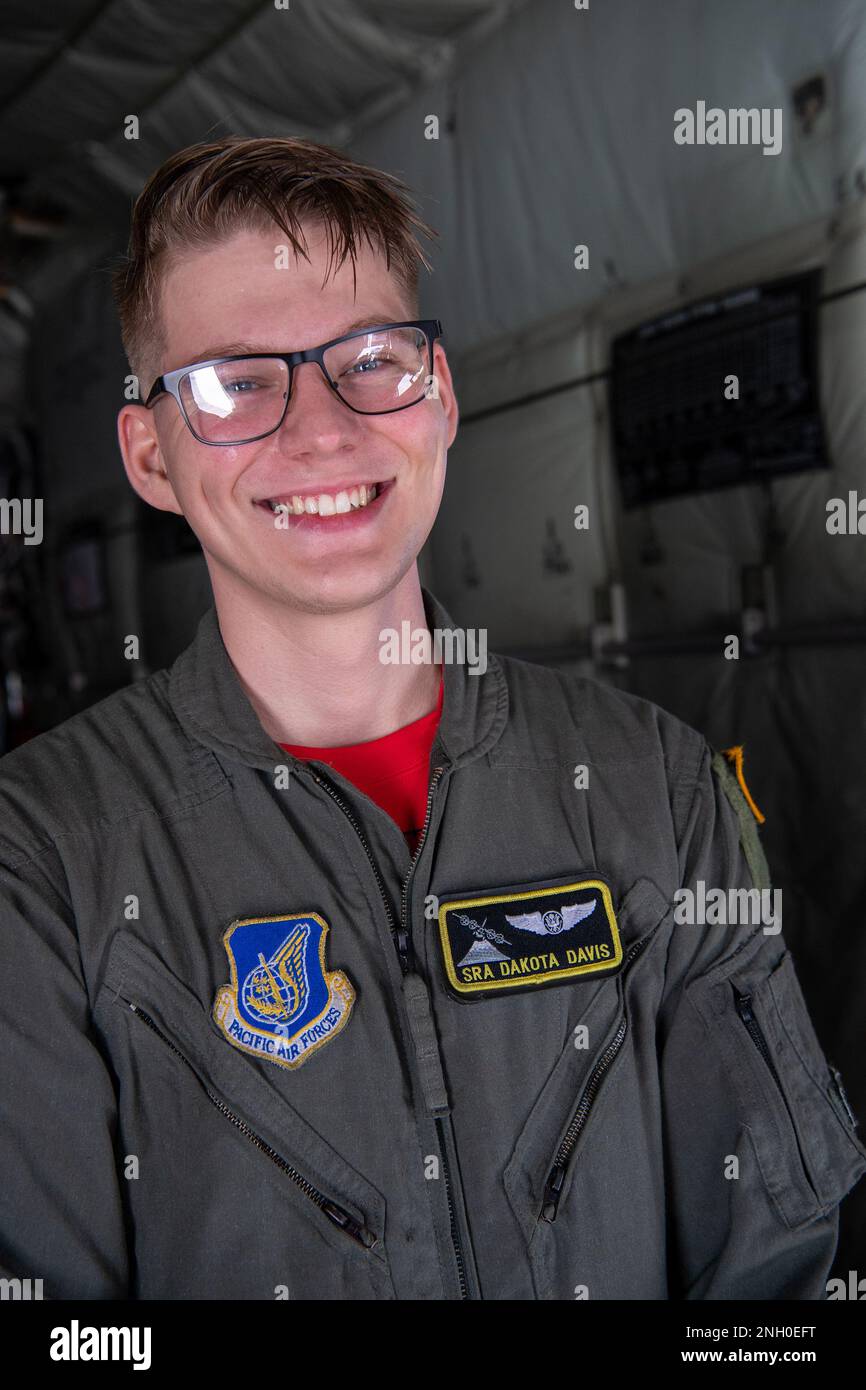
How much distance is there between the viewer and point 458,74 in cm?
297

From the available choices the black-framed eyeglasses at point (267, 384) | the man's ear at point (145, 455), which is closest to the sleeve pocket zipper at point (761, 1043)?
the black-framed eyeglasses at point (267, 384)

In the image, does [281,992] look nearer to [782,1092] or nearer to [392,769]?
[392,769]

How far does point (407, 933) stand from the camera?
1249 millimetres

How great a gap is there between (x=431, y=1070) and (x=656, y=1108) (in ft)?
0.89

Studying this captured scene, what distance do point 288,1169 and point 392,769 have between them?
45 cm

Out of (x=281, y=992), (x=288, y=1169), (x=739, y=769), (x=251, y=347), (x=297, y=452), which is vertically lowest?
(x=288, y=1169)

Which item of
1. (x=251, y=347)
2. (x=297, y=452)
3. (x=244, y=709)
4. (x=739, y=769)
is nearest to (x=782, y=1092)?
(x=739, y=769)

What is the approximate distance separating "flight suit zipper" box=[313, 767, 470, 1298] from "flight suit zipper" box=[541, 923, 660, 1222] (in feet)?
0.32

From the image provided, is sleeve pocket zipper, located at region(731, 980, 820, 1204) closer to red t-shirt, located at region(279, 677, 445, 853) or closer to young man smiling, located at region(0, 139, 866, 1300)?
young man smiling, located at region(0, 139, 866, 1300)

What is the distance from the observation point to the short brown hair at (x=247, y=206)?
4.44 feet

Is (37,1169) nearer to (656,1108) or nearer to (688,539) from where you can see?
(656,1108)

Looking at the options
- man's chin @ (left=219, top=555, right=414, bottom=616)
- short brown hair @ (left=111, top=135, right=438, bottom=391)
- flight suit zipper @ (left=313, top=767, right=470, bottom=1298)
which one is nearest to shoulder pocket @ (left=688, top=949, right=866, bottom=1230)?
flight suit zipper @ (left=313, top=767, right=470, bottom=1298)

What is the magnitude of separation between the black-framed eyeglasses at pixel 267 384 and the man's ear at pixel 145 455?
0.13 meters
